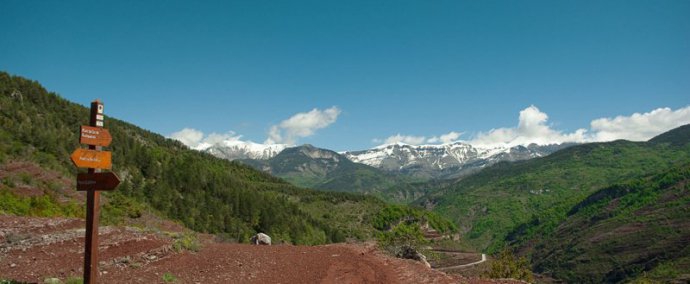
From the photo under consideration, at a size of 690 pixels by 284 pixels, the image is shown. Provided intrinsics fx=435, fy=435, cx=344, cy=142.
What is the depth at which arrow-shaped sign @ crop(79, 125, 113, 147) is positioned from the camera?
39.8 feet

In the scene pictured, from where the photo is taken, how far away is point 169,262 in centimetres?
2097

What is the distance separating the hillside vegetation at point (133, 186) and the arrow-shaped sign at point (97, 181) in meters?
26.7

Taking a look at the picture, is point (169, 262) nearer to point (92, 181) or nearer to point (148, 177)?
point (92, 181)

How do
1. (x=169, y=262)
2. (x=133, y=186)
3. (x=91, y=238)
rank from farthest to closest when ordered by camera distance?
(x=133, y=186)
(x=169, y=262)
(x=91, y=238)

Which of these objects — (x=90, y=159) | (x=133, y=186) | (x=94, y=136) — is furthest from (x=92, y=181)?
(x=133, y=186)

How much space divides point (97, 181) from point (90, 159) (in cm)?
66

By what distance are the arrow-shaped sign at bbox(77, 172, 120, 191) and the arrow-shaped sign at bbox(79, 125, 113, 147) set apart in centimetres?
93

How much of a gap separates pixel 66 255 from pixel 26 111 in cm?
6243

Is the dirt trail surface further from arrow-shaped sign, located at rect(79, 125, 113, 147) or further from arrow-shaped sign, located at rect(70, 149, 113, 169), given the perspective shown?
arrow-shaped sign, located at rect(79, 125, 113, 147)

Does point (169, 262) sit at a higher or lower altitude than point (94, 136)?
lower

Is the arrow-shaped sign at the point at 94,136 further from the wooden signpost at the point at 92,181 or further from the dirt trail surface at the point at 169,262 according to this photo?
the dirt trail surface at the point at 169,262

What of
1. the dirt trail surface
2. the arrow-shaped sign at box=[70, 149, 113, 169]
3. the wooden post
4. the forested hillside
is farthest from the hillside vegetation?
the arrow-shaped sign at box=[70, 149, 113, 169]

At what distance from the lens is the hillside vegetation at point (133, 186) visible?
4744 centimetres

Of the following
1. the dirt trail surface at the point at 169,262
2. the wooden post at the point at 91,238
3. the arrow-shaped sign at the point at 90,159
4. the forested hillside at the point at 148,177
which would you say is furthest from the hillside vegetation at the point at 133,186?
the arrow-shaped sign at the point at 90,159
